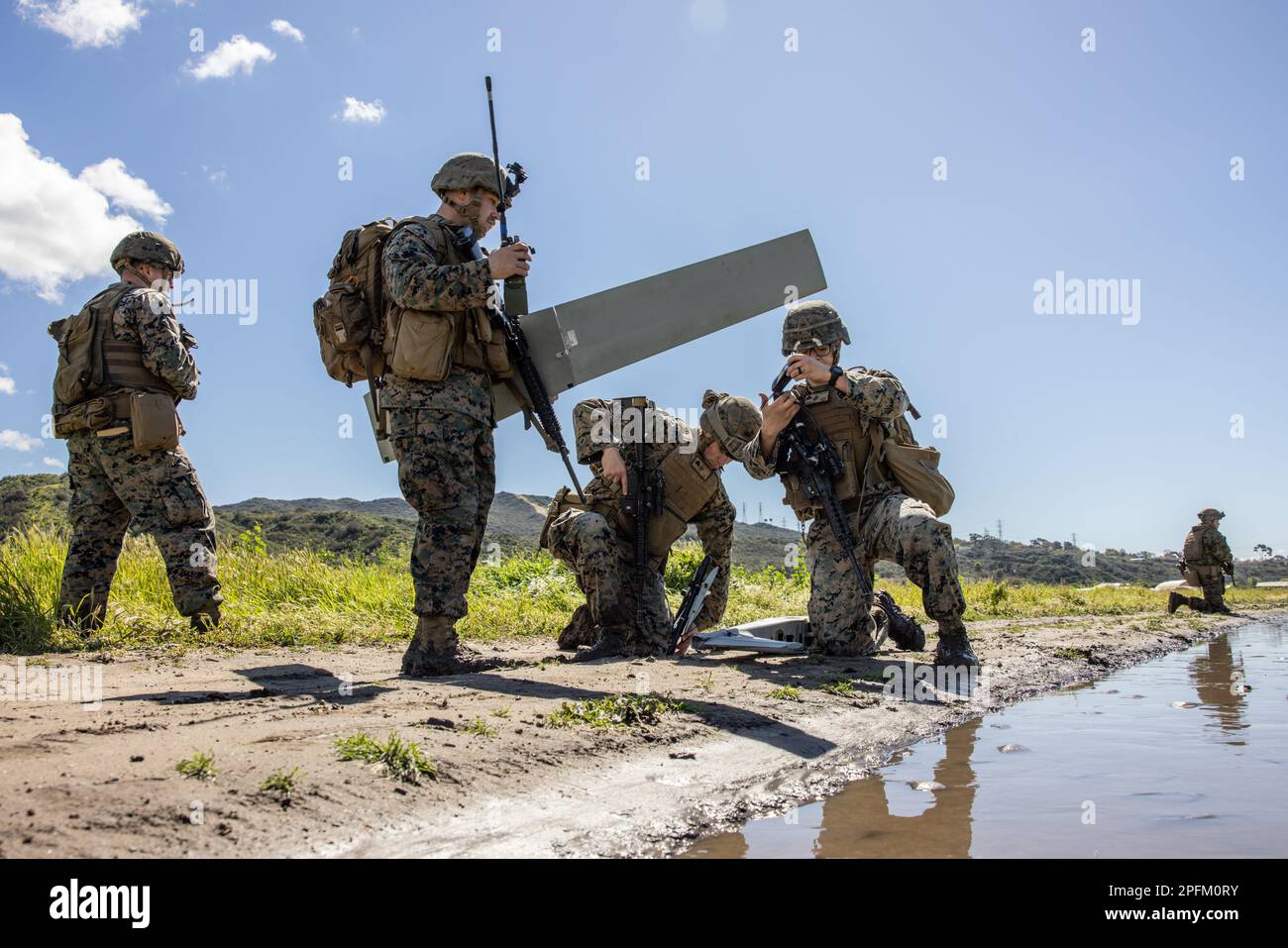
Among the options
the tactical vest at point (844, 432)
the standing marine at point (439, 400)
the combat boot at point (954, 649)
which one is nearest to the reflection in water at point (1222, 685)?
the combat boot at point (954, 649)

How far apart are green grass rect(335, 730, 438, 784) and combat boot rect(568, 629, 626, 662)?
9.10 ft

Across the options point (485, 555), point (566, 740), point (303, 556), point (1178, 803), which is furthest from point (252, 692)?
point (485, 555)

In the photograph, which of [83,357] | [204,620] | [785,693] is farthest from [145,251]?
[785,693]

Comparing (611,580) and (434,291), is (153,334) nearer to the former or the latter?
(434,291)

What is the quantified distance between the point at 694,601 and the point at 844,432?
4.74 ft

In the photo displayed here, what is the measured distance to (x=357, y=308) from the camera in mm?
4773

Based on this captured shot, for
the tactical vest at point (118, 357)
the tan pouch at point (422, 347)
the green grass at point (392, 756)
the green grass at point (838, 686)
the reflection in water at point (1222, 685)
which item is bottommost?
the reflection in water at point (1222, 685)

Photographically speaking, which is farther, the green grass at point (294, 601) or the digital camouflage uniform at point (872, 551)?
the green grass at point (294, 601)

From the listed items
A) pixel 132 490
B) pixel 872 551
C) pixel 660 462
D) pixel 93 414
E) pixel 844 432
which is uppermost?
pixel 93 414

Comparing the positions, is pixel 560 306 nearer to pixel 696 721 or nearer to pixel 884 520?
pixel 884 520

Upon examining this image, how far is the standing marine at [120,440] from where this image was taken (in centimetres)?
558

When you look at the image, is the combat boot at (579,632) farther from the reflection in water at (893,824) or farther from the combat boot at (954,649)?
the reflection in water at (893,824)

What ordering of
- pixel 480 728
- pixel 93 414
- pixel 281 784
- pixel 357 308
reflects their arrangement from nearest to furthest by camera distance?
pixel 281 784 → pixel 480 728 → pixel 357 308 → pixel 93 414

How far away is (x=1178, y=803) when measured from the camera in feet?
A: 8.44
